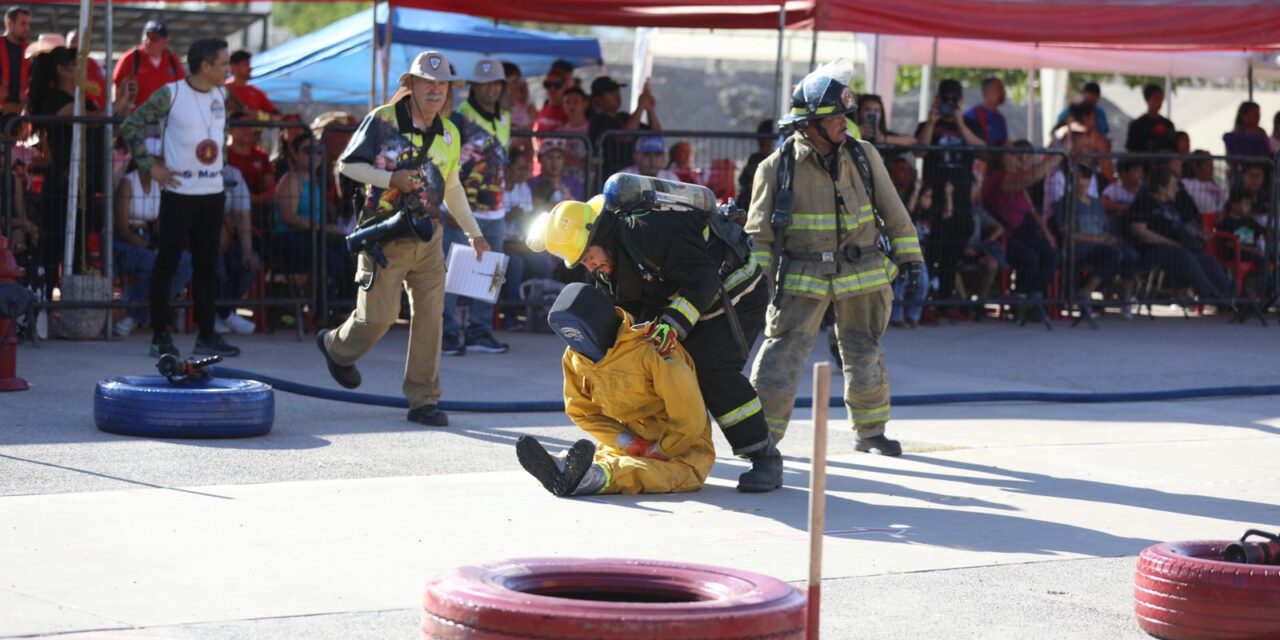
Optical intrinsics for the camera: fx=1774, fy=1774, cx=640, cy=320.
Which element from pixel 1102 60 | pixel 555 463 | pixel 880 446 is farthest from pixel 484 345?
pixel 1102 60

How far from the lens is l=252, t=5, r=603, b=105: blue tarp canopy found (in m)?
19.3

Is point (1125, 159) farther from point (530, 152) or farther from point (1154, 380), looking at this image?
point (530, 152)

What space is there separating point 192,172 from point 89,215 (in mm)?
1613

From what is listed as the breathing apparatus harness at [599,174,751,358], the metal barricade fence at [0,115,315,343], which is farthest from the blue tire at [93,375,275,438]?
the metal barricade fence at [0,115,315,343]

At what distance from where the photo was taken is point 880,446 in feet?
28.6

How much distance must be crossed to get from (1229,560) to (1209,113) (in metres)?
25.2

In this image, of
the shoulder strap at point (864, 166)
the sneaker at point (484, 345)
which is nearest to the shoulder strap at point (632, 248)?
the shoulder strap at point (864, 166)

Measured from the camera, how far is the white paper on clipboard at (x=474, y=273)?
31.5 ft

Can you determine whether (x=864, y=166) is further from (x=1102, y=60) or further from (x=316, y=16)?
(x=316, y=16)

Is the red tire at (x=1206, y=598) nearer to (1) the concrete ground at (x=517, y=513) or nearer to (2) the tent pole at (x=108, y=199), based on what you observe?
(1) the concrete ground at (x=517, y=513)

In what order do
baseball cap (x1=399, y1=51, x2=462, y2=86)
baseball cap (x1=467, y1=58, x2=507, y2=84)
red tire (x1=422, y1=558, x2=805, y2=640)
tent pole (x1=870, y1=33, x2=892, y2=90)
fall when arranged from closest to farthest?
red tire (x1=422, y1=558, x2=805, y2=640) < baseball cap (x1=399, y1=51, x2=462, y2=86) < baseball cap (x1=467, y1=58, x2=507, y2=84) < tent pole (x1=870, y1=33, x2=892, y2=90)

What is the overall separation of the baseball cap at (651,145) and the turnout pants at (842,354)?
17.4ft

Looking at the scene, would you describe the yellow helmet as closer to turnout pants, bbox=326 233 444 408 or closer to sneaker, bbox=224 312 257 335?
turnout pants, bbox=326 233 444 408

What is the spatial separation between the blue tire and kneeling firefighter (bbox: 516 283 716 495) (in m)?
1.80
